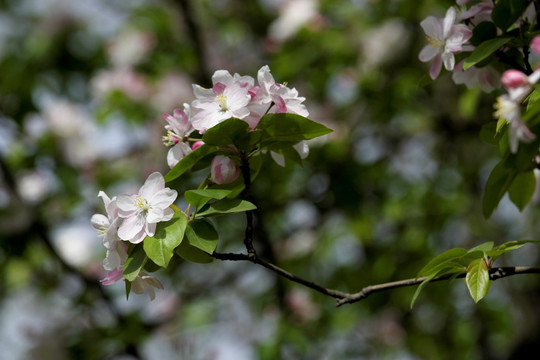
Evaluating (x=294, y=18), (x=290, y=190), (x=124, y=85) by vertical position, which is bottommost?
(x=290, y=190)

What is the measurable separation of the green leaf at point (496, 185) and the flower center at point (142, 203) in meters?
0.43

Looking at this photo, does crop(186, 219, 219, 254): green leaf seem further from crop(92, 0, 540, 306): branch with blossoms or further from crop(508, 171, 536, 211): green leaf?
crop(508, 171, 536, 211): green leaf

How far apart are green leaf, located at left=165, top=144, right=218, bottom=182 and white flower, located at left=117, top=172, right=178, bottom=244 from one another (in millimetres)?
16

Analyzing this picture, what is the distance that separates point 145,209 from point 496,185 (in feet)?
1.45

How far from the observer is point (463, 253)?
83 cm

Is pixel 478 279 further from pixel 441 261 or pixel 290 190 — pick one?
A: pixel 290 190

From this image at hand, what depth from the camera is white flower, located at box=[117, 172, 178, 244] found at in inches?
31.4

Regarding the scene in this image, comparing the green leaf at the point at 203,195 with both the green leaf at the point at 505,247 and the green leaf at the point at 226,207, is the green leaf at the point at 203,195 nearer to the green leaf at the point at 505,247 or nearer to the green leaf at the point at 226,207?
the green leaf at the point at 226,207

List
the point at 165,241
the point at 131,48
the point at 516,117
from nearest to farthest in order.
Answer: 1. the point at 516,117
2. the point at 165,241
3. the point at 131,48

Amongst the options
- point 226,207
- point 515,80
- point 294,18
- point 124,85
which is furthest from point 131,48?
point 515,80

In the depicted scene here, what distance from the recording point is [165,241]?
2.57ft

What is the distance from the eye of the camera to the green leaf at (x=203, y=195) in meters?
0.81

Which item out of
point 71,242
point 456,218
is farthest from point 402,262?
point 71,242

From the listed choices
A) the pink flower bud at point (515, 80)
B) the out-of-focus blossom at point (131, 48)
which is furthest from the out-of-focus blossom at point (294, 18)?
the pink flower bud at point (515, 80)
